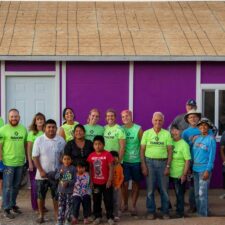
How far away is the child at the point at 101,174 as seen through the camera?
8094 millimetres

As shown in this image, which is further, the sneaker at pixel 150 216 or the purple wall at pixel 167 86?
the purple wall at pixel 167 86

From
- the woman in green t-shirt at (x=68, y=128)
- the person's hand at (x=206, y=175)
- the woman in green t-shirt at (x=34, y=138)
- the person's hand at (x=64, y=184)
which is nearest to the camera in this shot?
the person's hand at (x=64, y=184)

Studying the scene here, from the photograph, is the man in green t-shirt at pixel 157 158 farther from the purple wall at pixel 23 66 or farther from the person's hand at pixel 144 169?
the purple wall at pixel 23 66

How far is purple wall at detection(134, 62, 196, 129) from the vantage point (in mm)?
10914

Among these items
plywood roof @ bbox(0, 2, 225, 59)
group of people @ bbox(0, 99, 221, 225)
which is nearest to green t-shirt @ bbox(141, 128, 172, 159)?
group of people @ bbox(0, 99, 221, 225)

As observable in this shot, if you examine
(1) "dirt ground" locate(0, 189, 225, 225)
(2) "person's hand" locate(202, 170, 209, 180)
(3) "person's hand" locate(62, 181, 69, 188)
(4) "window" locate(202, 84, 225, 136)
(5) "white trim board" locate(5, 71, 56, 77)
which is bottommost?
(1) "dirt ground" locate(0, 189, 225, 225)

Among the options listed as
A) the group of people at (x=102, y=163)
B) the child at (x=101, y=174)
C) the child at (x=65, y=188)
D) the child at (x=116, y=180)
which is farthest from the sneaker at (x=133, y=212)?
the child at (x=65, y=188)

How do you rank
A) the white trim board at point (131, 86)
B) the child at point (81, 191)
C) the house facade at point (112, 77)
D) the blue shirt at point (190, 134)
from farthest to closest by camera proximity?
the white trim board at point (131, 86) → the house facade at point (112, 77) → the blue shirt at point (190, 134) → the child at point (81, 191)

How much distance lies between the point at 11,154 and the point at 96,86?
2.95 metres

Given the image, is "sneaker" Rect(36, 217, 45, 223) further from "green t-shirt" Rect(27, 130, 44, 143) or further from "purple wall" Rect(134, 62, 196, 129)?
"purple wall" Rect(134, 62, 196, 129)

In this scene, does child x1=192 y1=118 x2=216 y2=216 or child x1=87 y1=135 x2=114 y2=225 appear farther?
child x1=192 y1=118 x2=216 y2=216

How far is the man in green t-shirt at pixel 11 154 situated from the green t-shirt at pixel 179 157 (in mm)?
2356

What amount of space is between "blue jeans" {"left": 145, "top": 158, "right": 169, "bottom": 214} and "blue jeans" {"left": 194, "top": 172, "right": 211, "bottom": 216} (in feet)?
1.53

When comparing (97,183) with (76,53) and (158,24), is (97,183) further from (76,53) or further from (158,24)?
(158,24)
